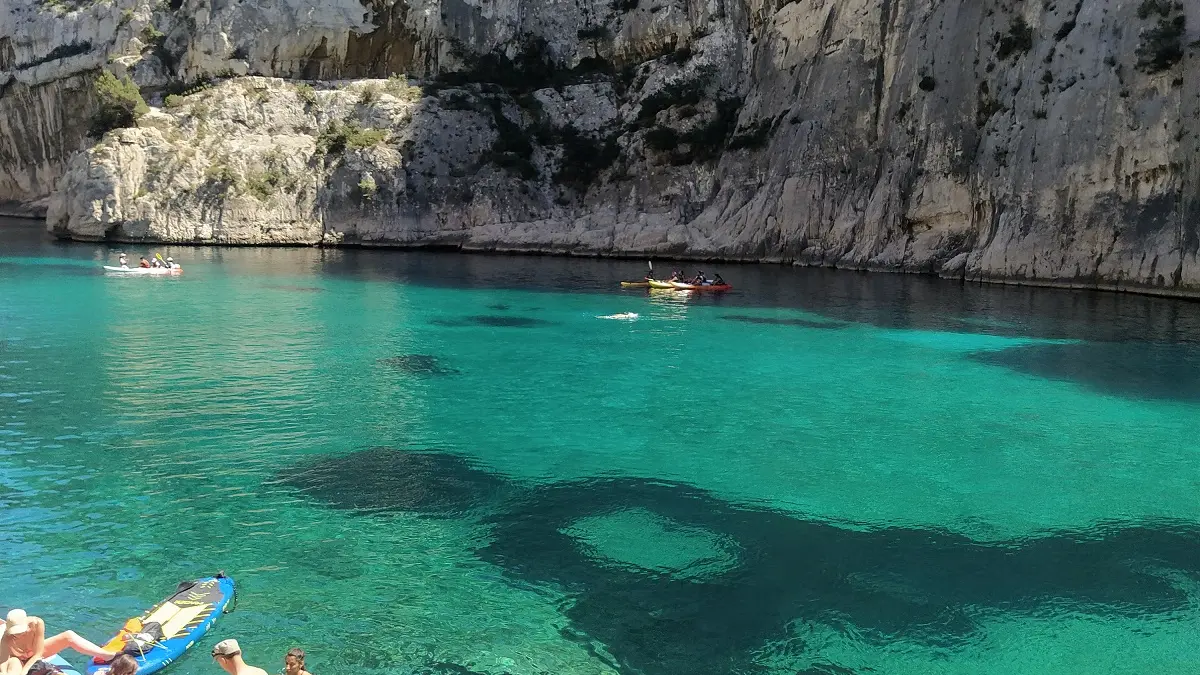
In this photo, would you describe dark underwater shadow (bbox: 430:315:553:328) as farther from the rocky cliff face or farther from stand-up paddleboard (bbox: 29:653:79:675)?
the rocky cliff face

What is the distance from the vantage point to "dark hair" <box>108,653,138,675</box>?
287 inches

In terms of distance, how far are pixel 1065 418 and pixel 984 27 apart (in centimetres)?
3456

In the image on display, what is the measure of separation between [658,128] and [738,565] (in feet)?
183

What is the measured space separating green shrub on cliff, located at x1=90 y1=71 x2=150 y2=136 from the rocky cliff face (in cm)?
123

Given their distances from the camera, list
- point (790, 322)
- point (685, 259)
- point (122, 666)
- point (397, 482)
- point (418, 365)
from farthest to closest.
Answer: point (685, 259), point (790, 322), point (418, 365), point (397, 482), point (122, 666)

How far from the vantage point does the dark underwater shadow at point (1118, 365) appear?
834 inches

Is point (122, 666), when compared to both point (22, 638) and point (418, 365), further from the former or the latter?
point (418, 365)

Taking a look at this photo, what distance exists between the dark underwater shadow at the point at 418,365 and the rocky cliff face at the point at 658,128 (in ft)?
96.8

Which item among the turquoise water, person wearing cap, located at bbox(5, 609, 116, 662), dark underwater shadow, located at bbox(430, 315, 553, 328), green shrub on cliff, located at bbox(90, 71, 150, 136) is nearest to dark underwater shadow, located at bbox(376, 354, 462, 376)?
the turquoise water

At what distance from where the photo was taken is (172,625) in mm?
8664

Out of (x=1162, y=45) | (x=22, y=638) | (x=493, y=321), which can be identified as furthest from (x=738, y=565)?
(x=1162, y=45)

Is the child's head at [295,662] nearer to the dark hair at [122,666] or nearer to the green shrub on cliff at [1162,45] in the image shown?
the dark hair at [122,666]

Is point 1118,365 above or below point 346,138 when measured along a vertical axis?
below

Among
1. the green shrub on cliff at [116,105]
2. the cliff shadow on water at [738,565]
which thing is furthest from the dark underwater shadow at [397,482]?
the green shrub on cliff at [116,105]
